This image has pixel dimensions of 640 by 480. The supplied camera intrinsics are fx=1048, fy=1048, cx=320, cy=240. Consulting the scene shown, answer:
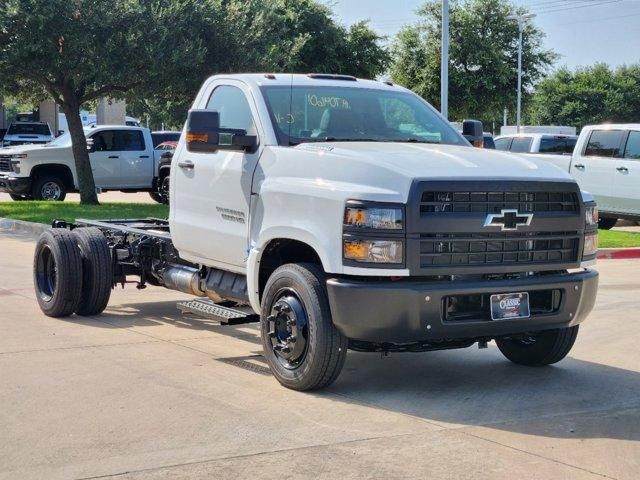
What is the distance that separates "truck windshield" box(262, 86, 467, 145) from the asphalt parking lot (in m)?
1.69

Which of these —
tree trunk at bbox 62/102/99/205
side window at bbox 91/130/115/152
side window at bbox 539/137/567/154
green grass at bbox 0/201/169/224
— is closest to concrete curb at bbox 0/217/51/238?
green grass at bbox 0/201/169/224

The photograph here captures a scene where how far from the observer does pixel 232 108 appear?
26.0 ft

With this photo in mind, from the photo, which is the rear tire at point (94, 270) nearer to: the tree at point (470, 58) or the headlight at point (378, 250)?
the headlight at point (378, 250)

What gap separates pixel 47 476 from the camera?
5.09 meters

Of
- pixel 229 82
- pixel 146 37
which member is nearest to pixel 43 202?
pixel 146 37

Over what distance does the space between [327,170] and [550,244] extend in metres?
1.51

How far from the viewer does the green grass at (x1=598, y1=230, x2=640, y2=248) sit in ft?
54.3

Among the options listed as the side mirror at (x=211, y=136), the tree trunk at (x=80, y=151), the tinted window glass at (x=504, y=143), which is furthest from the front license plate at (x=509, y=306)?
the tinted window glass at (x=504, y=143)

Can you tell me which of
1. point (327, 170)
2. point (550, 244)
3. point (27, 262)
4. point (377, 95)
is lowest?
point (27, 262)

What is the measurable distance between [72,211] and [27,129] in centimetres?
2409

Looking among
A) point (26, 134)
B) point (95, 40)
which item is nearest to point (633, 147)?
point (95, 40)

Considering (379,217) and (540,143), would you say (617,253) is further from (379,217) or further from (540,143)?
(379,217)

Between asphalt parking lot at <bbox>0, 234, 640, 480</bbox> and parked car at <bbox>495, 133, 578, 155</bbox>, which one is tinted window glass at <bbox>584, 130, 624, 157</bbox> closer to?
parked car at <bbox>495, 133, 578, 155</bbox>

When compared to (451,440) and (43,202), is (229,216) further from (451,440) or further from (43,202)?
(43,202)
